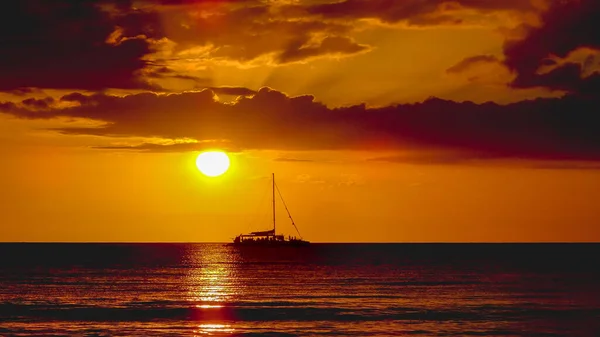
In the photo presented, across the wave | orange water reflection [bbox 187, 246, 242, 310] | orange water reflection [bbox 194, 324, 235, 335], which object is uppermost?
orange water reflection [bbox 187, 246, 242, 310]

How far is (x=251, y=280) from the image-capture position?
142000 millimetres

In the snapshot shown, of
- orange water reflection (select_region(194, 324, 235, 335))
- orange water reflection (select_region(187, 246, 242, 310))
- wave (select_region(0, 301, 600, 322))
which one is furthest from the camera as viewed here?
orange water reflection (select_region(187, 246, 242, 310))

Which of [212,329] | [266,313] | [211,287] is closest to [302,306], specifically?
[266,313]

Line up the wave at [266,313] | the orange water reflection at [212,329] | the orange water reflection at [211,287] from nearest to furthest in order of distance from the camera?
the orange water reflection at [212,329] → the wave at [266,313] → the orange water reflection at [211,287]

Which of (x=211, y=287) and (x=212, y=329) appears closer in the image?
(x=212, y=329)

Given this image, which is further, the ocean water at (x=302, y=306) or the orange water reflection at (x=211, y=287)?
the orange water reflection at (x=211, y=287)

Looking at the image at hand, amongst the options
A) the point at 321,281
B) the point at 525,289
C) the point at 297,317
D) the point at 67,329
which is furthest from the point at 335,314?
the point at 321,281

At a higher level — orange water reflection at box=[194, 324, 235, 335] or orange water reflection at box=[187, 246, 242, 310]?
orange water reflection at box=[187, 246, 242, 310]

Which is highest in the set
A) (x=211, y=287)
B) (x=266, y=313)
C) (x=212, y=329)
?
(x=211, y=287)

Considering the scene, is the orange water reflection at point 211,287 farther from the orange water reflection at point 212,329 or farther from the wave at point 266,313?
the orange water reflection at point 212,329

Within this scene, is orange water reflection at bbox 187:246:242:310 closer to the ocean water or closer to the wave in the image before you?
the ocean water

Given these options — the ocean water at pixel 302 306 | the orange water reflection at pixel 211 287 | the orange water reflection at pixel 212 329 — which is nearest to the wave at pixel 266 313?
the ocean water at pixel 302 306

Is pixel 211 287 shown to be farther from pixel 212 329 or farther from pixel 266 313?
pixel 212 329

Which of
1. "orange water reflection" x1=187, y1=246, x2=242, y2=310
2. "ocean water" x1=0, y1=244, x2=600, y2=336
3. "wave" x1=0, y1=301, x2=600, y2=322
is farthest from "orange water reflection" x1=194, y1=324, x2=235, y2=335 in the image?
"orange water reflection" x1=187, y1=246, x2=242, y2=310
